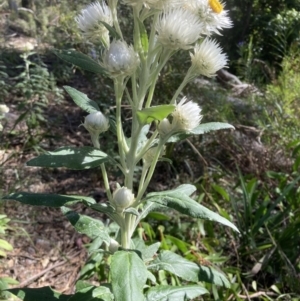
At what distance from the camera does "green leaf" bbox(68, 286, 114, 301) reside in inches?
53.7

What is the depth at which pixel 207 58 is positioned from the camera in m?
1.27

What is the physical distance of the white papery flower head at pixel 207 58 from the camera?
4.14ft

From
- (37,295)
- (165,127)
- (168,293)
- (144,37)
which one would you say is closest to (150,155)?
(165,127)

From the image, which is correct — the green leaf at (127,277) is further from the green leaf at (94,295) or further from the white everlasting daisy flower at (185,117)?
the white everlasting daisy flower at (185,117)

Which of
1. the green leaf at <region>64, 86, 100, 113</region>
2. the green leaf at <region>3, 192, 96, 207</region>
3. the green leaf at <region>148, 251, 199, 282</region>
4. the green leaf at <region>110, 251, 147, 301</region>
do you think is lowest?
the green leaf at <region>148, 251, 199, 282</region>

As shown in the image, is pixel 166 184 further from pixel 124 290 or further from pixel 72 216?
pixel 124 290

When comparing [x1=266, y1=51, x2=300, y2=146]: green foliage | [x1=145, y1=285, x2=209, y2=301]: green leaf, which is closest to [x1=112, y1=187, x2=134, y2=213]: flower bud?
[x1=145, y1=285, x2=209, y2=301]: green leaf

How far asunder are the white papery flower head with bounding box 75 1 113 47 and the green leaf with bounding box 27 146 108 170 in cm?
32

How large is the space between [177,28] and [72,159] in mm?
460

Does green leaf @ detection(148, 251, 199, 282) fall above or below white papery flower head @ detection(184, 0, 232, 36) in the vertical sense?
below

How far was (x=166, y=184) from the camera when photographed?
129 inches

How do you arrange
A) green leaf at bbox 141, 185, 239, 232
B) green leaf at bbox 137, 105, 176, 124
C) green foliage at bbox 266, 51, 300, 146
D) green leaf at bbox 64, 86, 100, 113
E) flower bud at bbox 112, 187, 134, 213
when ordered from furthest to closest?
green foliage at bbox 266, 51, 300, 146
green leaf at bbox 64, 86, 100, 113
flower bud at bbox 112, 187, 134, 213
green leaf at bbox 141, 185, 239, 232
green leaf at bbox 137, 105, 176, 124

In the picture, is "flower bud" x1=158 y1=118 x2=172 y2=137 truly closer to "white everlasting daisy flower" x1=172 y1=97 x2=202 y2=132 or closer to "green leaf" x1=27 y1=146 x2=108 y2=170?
"white everlasting daisy flower" x1=172 y1=97 x2=202 y2=132

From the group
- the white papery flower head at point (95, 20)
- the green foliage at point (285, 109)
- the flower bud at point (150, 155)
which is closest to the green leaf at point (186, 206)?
the flower bud at point (150, 155)
